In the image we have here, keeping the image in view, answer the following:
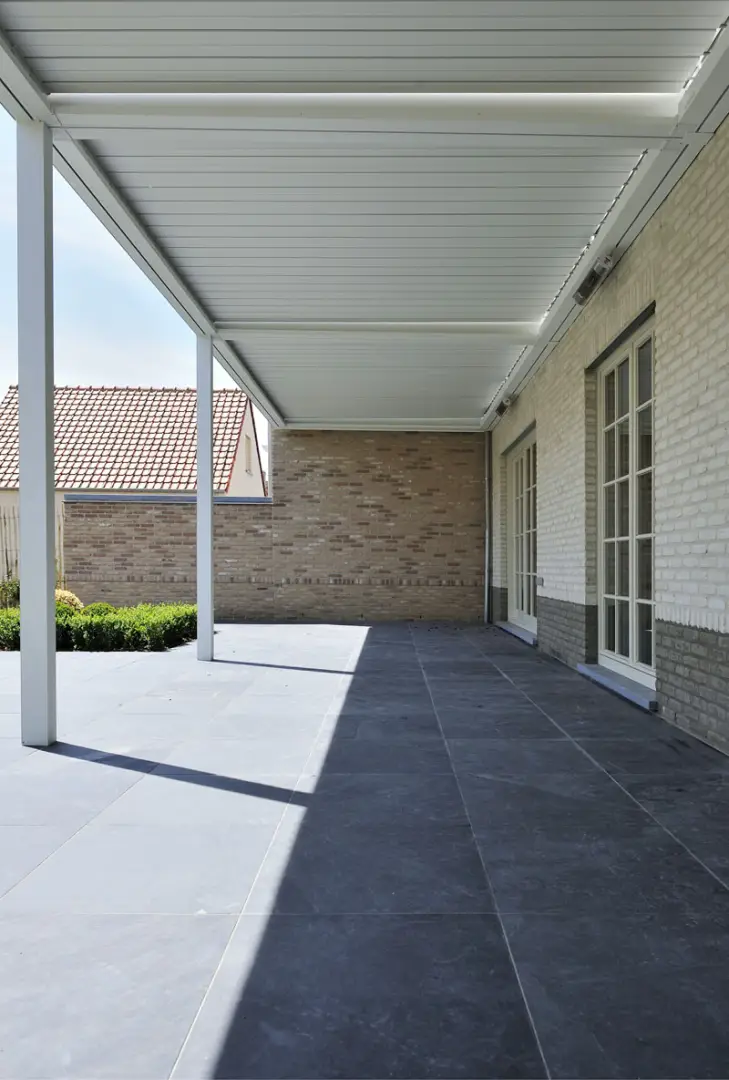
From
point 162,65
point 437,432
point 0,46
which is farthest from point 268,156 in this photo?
point 437,432

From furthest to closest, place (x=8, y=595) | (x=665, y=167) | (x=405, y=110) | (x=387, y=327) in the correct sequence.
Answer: (x=8, y=595) → (x=387, y=327) → (x=665, y=167) → (x=405, y=110)

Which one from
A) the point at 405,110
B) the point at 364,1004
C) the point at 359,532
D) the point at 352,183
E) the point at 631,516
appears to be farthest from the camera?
the point at 359,532

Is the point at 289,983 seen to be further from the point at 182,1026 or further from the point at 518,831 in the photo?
the point at 518,831

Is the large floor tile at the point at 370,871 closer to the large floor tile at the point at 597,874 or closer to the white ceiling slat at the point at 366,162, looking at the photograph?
the large floor tile at the point at 597,874

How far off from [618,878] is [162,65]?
4325 mm

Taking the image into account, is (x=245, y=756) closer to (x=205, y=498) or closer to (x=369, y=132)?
(x=369, y=132)

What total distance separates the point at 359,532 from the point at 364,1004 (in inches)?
481

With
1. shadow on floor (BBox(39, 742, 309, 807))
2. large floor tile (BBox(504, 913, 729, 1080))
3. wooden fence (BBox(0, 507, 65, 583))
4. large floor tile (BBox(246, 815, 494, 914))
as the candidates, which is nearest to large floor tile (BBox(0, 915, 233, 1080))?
large floor tile (BBox(246, 815, 494, 914))

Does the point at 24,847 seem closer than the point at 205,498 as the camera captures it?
Yes

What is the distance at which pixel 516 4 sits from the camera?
3.52 metres

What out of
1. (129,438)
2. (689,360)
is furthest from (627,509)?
(129,438)

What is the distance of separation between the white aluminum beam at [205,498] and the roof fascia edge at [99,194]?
37 cm

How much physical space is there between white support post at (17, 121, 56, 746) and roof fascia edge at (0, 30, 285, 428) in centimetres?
22

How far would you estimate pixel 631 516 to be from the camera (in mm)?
6422
